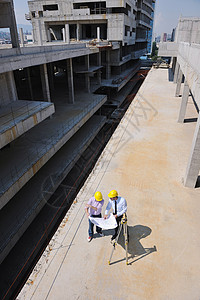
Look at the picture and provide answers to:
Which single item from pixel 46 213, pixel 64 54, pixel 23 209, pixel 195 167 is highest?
pixel 64 54

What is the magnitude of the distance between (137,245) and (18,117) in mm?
8757

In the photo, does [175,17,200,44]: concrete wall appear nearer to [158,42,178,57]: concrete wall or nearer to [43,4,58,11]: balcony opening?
[158,42,178,57]: concrete wall

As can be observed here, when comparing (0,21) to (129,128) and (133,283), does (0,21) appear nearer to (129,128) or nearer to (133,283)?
(129,128)

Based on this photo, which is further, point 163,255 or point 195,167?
point 195,167

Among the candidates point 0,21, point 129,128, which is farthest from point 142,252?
point 0,21

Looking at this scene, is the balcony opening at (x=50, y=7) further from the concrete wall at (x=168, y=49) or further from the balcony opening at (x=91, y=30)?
the concrete wall at (x=168, y=49)

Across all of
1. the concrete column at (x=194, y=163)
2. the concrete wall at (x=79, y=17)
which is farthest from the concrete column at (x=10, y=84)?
the concrete wall at (x=79, y=17)

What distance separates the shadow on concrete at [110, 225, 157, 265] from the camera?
540 cm

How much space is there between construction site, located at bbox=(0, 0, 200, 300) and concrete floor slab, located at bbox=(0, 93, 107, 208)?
7 cm

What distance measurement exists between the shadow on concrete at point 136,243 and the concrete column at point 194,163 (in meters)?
2.74

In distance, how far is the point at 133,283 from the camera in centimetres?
480

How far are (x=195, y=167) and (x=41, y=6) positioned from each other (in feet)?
127

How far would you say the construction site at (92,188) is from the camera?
4957 mm

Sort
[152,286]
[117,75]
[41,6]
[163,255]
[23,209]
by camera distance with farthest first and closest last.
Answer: [117,75], [41,6], [23,209], [163,255], [152,286]
